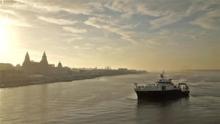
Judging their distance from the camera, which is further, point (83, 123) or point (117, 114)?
point (117, 114)

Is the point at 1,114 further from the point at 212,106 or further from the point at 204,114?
the point at 212,106

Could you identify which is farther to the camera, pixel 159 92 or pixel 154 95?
pixel 159 92

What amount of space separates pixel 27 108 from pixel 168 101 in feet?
129

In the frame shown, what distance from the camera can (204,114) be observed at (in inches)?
2697

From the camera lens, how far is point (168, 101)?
306 ft

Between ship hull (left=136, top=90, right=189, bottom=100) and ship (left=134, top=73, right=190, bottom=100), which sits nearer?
ship hull (left=136, top=90, right=189, bottom=100)

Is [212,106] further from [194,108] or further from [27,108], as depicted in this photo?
[27,108]

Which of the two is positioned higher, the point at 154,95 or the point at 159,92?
the point at 159,92

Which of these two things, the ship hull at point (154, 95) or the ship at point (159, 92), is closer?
the ship hull at point (154, 95)

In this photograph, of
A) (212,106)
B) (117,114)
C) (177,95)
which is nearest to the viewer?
(117,114)

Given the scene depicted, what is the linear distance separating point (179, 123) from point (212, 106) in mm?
24945

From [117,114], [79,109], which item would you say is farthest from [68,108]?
[117,114]

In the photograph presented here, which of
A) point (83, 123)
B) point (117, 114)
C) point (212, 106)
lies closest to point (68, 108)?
point (117, 114)

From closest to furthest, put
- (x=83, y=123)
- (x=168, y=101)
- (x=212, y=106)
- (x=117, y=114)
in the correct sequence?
(x=83, y=123) → (x=117, y=114) → (x=212, y=106) → (x=168, y=101)
